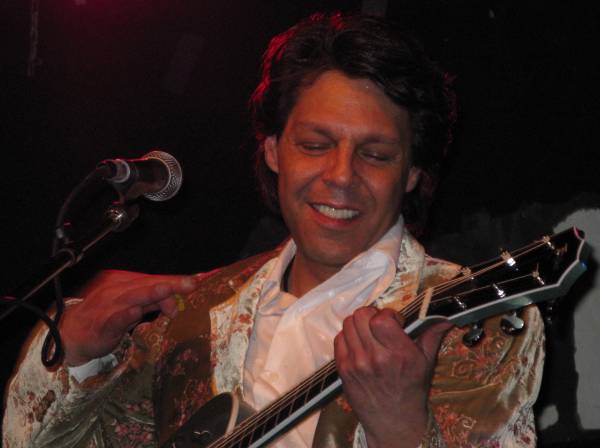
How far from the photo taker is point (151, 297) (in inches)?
68.4

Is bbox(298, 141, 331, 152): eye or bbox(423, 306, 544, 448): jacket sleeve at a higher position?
bbox(298, 141, 331, 152): eye

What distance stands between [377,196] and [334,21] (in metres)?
0.51

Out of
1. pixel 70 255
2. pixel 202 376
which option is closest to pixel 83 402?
pixel 202 376

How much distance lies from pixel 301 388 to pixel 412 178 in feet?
2.18

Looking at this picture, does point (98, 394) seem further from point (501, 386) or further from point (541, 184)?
point (541, 184)

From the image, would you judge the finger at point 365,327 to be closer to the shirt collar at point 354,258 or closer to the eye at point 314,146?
the shirt collar at point 354,258

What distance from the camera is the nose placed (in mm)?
1882

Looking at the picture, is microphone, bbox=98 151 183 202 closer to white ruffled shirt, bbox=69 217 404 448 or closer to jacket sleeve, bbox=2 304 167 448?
white ruffled shirt, bbox=69 217 404 448

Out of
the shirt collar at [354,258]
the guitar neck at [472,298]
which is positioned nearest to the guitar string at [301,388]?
the guitar neck at [472,298]

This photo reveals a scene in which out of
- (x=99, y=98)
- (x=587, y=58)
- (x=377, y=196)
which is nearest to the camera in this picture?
(x=377, y=196)

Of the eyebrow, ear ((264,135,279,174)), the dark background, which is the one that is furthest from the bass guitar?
the dark background

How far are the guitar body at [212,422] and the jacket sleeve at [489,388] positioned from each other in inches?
16.4

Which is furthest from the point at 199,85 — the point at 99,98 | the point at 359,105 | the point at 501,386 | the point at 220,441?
the point at 501,386

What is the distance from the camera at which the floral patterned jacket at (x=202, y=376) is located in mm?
1706
